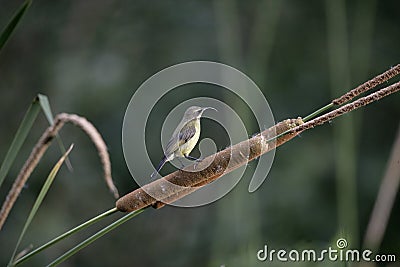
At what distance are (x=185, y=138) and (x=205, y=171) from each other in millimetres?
239

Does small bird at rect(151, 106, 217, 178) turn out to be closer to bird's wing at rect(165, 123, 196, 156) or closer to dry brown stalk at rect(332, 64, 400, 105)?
bird's wing at rect(165, 123, 196, 156)

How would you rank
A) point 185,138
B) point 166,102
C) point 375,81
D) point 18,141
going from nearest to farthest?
point 375,81 < point 18,141 < point 185,138 < point 166,102

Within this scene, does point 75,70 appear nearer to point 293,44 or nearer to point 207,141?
point 293,44

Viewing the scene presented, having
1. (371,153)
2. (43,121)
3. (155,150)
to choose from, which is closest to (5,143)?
(43,121)

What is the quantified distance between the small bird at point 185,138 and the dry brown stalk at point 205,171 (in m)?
0.19

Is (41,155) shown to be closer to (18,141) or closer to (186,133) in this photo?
(18,141)

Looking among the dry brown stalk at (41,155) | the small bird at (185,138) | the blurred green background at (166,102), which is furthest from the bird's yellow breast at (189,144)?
the blurred green background at (166,102)

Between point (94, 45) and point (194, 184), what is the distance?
277cm

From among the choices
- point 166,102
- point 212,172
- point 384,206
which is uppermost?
point 166,102

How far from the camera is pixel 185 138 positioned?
0.87 metres

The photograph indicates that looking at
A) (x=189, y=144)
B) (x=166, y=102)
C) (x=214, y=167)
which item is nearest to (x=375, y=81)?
(x=214, y=167)

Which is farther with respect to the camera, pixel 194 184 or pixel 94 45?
pixel 94 45

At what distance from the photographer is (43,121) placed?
3.33 meters

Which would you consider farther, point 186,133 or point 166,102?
point 166,102
